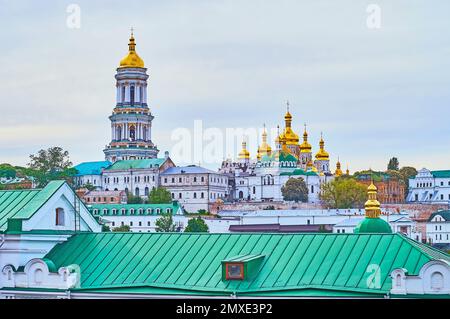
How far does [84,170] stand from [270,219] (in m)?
18.7

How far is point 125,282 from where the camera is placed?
33.7 feet

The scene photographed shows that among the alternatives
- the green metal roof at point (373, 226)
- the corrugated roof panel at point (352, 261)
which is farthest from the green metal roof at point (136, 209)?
the corrugated roof panel at point (352, 261)

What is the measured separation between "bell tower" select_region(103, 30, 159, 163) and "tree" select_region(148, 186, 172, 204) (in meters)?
2.76

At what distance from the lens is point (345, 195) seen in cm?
6781

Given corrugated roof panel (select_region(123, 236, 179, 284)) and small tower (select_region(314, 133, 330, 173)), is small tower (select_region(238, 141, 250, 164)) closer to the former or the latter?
small tower (select_region(314, 133, 330, 173))

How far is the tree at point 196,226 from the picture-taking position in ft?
180

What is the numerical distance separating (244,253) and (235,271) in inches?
24.8

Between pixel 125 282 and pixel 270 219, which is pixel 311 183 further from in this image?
pixel 125 282

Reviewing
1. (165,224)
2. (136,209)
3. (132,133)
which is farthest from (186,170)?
(165,224)

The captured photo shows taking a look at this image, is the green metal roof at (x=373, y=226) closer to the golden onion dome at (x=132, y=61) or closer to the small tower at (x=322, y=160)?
the golden onion dome at (x=132, y=61)

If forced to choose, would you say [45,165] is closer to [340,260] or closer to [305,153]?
[340,260]

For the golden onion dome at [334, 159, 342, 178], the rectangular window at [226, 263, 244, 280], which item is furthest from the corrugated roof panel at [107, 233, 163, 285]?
the golden onion dome at [334, 159, 342, 178]

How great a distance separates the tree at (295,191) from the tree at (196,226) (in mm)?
17489
